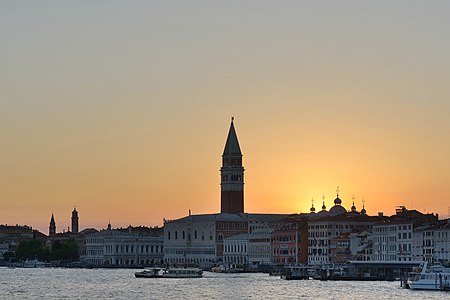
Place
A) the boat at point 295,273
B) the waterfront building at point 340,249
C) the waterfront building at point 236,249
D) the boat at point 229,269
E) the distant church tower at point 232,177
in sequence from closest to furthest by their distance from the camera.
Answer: the boat at point 295,273 → the waterfront building at point 340,249 → the boat at point 229,269 → the waterfront building at point 236,249 → the distant church tower at point 232,177

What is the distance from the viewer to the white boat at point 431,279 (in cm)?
8012

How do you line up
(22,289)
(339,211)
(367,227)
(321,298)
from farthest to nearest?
(339,211) → (367,227) → (22,289) → (321,298)

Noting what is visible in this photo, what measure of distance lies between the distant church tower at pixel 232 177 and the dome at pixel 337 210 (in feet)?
81.6

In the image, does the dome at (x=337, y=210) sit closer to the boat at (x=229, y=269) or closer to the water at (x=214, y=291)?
the boat at (x=229, y=269)

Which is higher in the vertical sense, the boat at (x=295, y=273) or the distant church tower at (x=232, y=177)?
the distant church tower at (x=232, y=177)

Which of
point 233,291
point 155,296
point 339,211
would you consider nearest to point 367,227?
point 339,211

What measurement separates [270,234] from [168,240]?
2932 centimetres

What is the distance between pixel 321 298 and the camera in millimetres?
73500

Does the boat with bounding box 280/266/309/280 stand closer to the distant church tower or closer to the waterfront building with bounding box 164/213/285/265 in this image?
the waterfront building with bounding box 164/213/285/265

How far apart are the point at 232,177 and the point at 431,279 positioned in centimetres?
8250

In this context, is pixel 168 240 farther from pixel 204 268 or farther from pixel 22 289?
pixel 22 289

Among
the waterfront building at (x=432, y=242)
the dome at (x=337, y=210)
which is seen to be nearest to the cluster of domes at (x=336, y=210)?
the dome at (x=337, y=210)

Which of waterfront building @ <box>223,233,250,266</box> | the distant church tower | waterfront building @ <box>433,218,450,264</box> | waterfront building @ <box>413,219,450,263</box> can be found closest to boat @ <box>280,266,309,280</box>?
waterfront building @ <box>413,219,450,263</box>

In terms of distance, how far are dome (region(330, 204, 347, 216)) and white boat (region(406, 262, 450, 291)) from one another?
52.8m
